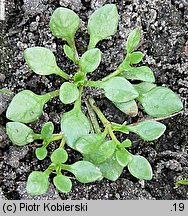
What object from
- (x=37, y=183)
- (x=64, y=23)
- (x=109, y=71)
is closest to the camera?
(x=37, y=183)

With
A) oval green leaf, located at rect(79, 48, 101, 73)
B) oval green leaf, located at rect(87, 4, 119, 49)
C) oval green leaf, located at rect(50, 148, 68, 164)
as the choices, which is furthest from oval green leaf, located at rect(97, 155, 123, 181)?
oval green leaf, located at rect(87, 4, 119, 49)

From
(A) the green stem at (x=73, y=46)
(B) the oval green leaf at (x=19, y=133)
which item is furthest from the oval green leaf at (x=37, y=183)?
(A) the green stem at (x=73, y=46)

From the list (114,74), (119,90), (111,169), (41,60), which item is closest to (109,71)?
(114,74)

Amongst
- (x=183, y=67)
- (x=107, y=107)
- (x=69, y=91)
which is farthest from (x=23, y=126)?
(x=183, y=67)

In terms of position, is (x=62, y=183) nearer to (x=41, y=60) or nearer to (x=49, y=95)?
(x=49, y=95)

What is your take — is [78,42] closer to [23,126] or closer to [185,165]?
→ [23,126]

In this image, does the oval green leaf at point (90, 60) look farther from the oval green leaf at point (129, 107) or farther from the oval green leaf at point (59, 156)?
the oval green leaf at point (59, 156)
